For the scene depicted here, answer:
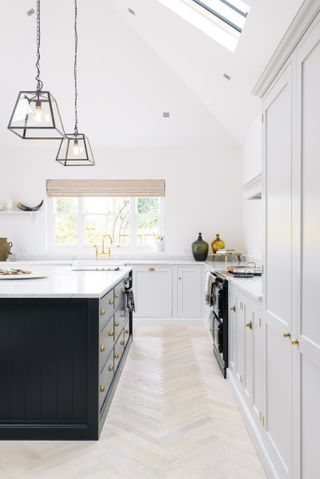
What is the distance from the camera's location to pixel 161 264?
19.6ft

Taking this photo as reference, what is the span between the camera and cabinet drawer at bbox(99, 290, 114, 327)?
2699 mm

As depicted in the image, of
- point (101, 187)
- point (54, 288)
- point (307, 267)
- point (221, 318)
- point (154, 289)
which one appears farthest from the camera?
point (101, 187)

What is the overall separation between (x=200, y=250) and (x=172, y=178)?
4.07 ft

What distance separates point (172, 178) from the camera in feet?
21.5

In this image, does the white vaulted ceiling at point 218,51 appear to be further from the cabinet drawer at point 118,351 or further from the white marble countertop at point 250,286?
the cabinet drawer at point 118,351

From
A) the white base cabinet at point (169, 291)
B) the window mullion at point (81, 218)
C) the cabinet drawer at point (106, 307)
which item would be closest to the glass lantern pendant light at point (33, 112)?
the cabinet drawer at point (106, 307)

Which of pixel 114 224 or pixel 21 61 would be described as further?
pixel 114 224

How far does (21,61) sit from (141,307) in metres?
3.67

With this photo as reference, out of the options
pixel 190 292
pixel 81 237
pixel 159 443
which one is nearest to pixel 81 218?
pixel 81 237

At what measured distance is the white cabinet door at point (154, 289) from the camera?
5996 mm

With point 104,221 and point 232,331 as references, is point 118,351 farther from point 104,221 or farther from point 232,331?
point 104,221

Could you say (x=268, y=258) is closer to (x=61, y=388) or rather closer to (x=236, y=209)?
(x=61, y=388)

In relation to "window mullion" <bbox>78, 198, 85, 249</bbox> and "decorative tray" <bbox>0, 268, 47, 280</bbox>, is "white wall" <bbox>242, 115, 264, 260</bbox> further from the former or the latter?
"decorative tray" <bbox>0, 268, 47, 280</bbox>

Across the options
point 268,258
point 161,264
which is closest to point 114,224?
point 161,264
